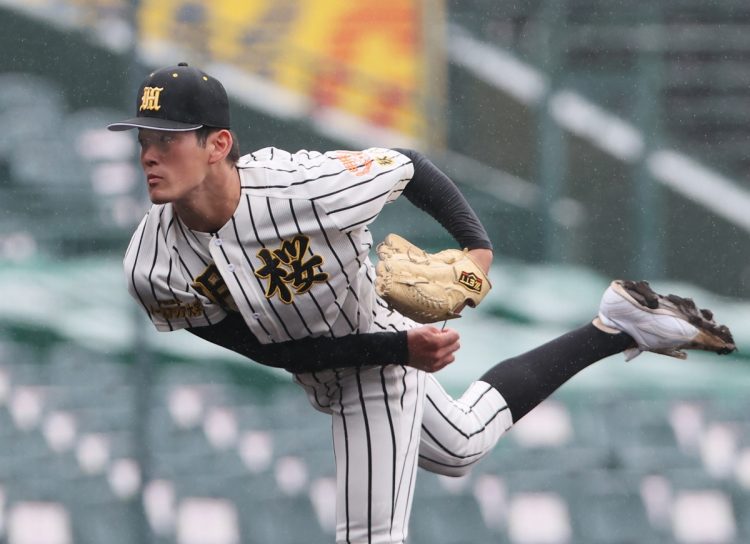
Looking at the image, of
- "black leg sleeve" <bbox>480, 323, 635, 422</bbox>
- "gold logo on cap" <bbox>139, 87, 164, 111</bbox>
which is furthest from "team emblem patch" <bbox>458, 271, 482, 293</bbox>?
"gold logo on cap" <bbox>139, 87, 164, 111</bbox>

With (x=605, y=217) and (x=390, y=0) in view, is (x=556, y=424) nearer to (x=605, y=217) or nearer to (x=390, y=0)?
(x=605, y=217)

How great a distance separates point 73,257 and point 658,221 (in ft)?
7.13

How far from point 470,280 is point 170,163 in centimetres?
63

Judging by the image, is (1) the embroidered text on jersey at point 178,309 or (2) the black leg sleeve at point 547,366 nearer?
(1) the embroidered text on jersey at point 178,309

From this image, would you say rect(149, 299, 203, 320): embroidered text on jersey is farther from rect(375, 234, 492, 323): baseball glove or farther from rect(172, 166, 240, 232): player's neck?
rect(375, 234, 492, 323): baseball glove

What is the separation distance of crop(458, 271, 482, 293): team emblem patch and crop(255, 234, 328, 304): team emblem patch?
0.28 meters

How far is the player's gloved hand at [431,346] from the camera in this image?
2494 mm

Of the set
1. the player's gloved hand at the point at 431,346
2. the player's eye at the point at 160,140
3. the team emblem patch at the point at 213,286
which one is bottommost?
the player's gloved hand at the point at 431,346

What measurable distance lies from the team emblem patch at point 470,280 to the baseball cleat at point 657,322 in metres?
0.54

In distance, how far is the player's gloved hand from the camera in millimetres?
2494

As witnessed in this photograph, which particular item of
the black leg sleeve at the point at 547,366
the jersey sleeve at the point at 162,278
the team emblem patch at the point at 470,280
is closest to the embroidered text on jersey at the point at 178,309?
the jersey sleeve at the point at 162,278

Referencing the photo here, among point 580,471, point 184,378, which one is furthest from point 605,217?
point 184,378

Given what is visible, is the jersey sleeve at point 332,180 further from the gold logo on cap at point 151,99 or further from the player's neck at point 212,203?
the gold logo on cap at point 151,99

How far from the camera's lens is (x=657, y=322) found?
305cm
